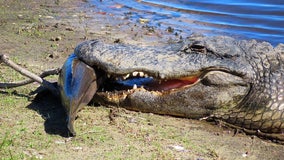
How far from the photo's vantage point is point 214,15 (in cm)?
980

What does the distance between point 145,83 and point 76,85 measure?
666mm

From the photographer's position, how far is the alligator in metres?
4.24

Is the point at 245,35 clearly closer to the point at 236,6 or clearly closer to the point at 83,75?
the point at 236,6

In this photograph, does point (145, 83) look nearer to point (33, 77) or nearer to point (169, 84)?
point (169, 84)

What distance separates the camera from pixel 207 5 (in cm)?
1048

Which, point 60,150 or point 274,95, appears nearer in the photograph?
point 60,150

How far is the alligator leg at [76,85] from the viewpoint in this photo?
13.1 ft

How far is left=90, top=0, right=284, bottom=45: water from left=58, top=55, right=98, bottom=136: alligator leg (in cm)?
460

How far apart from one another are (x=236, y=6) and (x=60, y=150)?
744 cm

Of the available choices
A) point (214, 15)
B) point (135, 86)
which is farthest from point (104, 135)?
point (214, 15)

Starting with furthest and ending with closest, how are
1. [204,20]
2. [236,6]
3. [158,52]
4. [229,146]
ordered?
1. [236,6]
2. [204,20]
3. [158,52]
4. [229,146]

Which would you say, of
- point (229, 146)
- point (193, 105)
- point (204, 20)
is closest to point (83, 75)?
point (193, 105)

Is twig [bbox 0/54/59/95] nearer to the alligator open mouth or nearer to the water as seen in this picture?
the alligator open mouth

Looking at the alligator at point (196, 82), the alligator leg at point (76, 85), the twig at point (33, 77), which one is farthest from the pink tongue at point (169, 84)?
the twig at point (33, 77)
